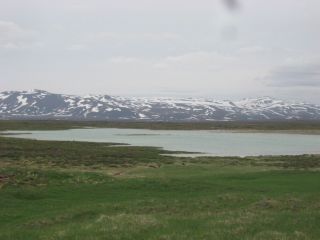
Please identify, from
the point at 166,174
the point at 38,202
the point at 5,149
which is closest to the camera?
the point at 38,202

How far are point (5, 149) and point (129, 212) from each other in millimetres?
59423

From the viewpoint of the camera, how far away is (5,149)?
78.2 metres

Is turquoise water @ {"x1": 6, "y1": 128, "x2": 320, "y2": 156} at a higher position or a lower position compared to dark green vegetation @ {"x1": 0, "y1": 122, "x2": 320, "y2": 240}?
higher

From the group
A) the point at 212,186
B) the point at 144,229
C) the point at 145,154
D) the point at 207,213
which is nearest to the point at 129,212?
the point at 207,213

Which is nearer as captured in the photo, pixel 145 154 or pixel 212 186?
pixel 212 186

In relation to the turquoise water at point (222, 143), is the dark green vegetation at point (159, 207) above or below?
below

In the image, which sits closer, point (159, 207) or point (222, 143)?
point (159, 207)

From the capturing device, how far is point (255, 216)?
2053cm

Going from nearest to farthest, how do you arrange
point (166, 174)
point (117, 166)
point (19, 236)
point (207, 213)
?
point (19, 236)
point (207, 213)
point (166, 174)
point (117, 166)

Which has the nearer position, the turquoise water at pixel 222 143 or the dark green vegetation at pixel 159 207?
the dark green vegetation at pixel 159 207

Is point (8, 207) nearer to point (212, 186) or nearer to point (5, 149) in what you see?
point (212, 186)

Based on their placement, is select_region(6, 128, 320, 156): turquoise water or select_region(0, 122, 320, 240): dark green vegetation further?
select_region(6, 128, 320, 156): turquoise water

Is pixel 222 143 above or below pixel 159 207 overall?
above

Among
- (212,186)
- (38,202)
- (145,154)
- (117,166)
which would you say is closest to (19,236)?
(38,202)
